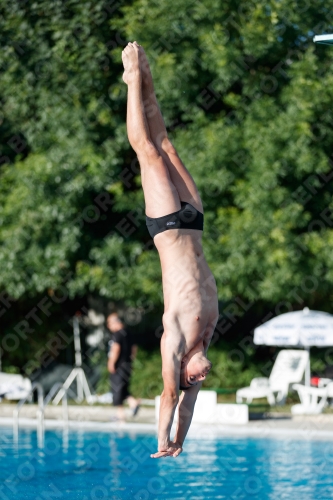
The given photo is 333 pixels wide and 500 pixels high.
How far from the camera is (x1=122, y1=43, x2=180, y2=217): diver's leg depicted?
558 centimetres

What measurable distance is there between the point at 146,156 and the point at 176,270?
743 millimetres

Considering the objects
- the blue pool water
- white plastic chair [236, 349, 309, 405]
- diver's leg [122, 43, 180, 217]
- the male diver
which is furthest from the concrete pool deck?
diver's leg [122, 43, 180, 217]

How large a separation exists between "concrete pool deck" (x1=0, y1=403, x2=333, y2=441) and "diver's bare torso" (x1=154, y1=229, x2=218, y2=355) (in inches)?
353

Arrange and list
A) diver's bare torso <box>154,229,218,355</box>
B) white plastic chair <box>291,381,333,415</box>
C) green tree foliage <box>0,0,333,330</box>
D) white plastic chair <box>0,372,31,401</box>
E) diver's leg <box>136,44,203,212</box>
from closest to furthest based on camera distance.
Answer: diver's bare torso <box>154,229,218,355</box>, diver's leg <box>136,44,203,212</box>, white plastic chair <box>291,381,333,415</box>, green tree foliage <box>0,0,333,330</box>, white plastic chair <box>0,372,31,401</box>

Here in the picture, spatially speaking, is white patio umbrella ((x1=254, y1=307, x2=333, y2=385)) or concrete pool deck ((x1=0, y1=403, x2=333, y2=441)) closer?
concrete pool deck ((x1=0, y1=403, x2=333, y2=441))

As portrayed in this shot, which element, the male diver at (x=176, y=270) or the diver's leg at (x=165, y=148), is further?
the diver's leg at (x=165, y=148)

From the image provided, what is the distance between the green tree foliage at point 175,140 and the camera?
17094 mm

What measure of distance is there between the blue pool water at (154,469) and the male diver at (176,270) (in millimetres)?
4266

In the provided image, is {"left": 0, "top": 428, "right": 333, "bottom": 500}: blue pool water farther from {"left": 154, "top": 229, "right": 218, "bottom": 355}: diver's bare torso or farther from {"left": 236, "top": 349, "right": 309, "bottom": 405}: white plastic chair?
{"left": 154, "top": 229, "right": 218, "bottom": 355}: diver's bare torso

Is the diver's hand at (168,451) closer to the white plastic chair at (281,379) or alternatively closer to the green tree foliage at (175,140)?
the green tree foliage at (175,140)

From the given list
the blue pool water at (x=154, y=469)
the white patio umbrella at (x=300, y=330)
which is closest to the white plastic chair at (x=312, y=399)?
the white patio umbrella at (x=300, y=330)

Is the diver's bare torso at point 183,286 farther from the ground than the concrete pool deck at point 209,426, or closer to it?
farther from the ground

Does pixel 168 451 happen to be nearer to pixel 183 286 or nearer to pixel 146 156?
pixel 183 286

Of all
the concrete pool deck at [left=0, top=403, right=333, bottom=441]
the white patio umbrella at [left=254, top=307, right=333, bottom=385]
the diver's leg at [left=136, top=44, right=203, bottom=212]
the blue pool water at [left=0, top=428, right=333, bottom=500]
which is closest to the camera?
the diver's leg at [left=136, top=44, right=203, bottom=212]
